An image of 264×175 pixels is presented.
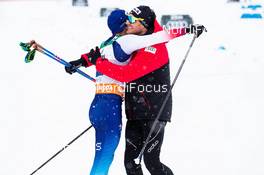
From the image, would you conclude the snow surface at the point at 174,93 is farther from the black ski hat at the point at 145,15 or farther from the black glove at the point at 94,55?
the black ski hat at the point at 145,15

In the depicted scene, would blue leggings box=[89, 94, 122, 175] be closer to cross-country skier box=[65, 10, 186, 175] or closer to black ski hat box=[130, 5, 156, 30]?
cross-country skier box=[65, 10, 186, 175]

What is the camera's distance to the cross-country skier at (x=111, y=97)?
429 centimetres

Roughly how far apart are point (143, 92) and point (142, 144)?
0.45 meters

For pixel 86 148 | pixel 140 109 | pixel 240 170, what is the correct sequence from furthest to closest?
pixel 86 148 < pixel 240 170 < pixel 140 109

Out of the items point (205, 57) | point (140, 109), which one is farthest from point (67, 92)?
point (140, 109)

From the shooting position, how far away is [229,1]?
41.3ft

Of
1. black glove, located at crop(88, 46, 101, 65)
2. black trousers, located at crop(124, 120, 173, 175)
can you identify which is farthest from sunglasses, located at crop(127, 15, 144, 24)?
black trousers, located at crop(124, 120, 173, 175)

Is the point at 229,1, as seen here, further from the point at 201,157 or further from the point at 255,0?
the point at 201,157

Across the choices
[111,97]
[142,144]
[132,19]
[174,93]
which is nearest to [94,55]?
[111,97]

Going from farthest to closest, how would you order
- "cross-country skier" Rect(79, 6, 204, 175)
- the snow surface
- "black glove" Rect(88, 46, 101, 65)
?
the snow surface
"black glove" Rect(88, 46, 101, 65)
"cross-country skier" Rect(79, 6, 204, 175)

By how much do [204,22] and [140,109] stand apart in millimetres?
7906

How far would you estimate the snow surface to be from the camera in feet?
19.8

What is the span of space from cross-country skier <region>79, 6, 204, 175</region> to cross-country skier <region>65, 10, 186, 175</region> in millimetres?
70

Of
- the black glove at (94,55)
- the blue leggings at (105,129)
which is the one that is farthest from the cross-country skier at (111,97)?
the black glove at (94,55)
